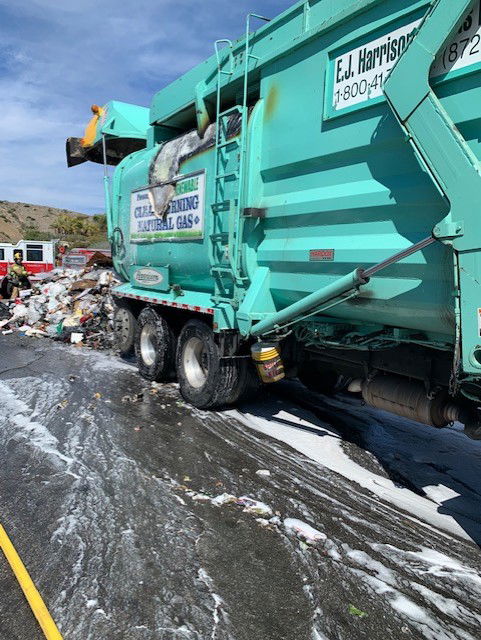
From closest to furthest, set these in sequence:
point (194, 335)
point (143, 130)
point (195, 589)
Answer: point (195, 589) → point (194, 335) → point (143, 130)

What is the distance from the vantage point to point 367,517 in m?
3.40

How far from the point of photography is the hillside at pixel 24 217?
2699 inches

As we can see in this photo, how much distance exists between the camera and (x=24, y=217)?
79375mm

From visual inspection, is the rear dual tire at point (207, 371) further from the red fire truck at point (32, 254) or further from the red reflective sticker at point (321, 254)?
the red fire truck at point (32, 254)

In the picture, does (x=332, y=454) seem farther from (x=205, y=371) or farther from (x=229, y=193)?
(x=229, y=193)

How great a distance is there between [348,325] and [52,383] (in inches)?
167

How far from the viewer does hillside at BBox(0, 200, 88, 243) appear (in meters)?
68.6

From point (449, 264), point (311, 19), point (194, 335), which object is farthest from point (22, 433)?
point (311, 19)

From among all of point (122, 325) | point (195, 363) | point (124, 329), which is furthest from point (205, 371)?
point (122, 325)

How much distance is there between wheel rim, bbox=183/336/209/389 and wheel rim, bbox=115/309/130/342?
2147 millimetres

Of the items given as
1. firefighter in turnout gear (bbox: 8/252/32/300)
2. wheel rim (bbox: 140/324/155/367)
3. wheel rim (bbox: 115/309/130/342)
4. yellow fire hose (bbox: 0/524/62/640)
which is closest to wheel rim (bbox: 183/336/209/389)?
wheel rim (bbox: 140/324/155/367)

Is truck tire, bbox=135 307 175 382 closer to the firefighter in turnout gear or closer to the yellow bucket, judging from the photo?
the yellow bucket

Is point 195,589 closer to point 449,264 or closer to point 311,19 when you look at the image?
point 449,264

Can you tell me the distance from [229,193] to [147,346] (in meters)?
2.96
